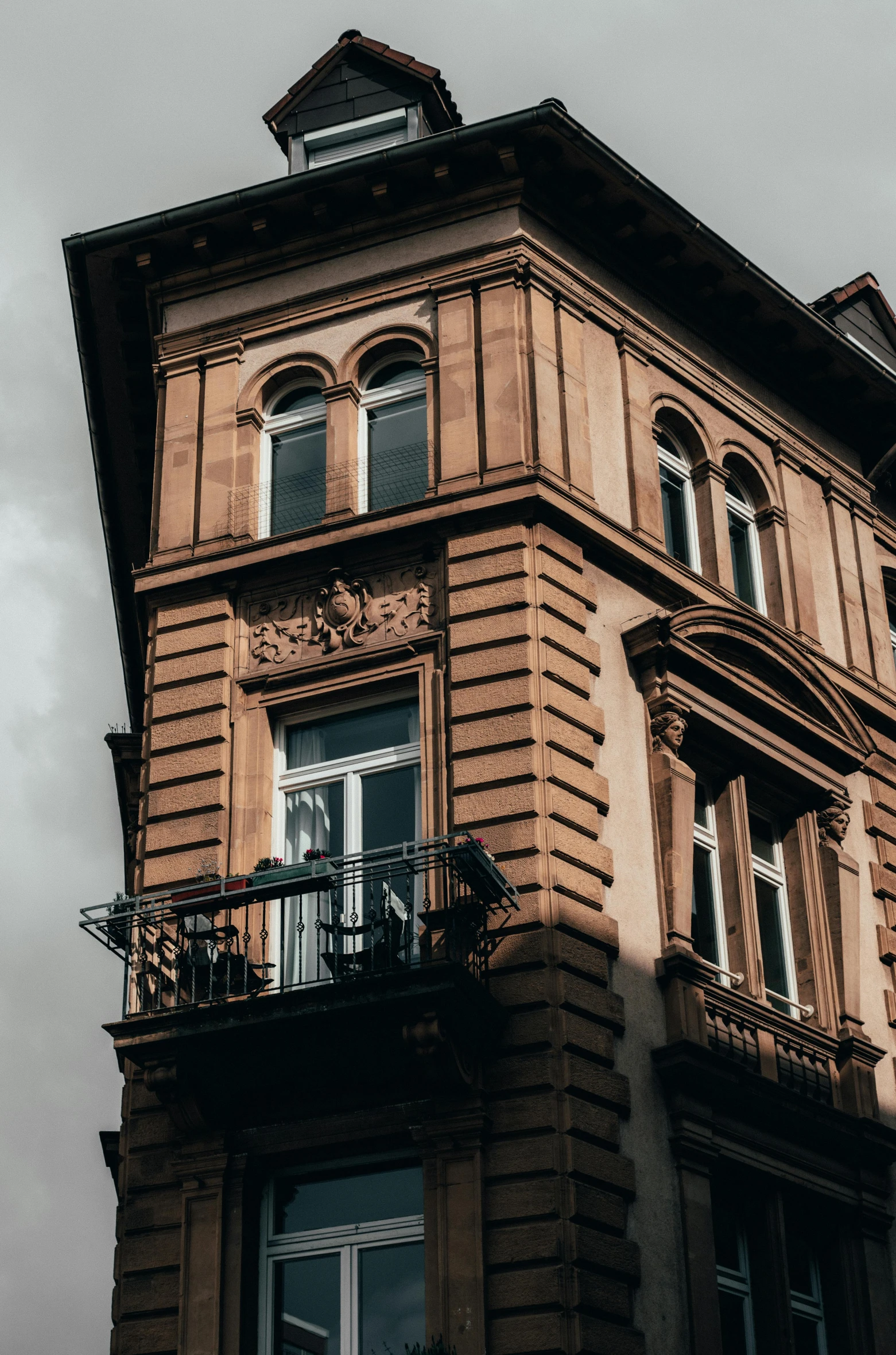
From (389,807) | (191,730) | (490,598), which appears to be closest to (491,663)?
(490,598)

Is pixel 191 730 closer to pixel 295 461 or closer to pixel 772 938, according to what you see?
pixel 295 461

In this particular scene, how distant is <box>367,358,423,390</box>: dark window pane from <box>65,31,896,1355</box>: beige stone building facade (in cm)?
30

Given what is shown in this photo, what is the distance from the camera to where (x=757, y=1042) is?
22.0m

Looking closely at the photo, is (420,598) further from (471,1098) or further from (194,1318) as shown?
(194,1318)

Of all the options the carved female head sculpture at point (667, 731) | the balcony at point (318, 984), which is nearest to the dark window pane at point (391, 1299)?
the balcony at point (318, 984)

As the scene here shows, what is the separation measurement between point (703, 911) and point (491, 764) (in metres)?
3.30

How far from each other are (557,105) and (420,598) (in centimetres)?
626

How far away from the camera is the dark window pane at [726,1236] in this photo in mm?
20969

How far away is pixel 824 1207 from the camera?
870 inches

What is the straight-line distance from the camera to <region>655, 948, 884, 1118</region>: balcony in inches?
827

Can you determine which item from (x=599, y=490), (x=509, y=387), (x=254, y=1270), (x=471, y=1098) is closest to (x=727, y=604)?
(x=599, y=490)

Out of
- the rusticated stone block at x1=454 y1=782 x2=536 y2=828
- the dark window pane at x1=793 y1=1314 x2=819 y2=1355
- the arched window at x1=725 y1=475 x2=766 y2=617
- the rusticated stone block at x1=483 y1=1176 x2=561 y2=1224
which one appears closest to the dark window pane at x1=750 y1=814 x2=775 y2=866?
the arched window at x1=725 y1=475 x2=766 y2=617

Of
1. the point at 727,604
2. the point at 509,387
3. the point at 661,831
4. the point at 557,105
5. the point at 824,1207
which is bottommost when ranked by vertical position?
the point at 824,1207

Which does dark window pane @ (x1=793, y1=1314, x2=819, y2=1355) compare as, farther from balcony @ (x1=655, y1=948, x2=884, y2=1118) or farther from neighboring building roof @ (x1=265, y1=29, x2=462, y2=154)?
neighboring building roof @ (x1=265, y1=29, x2=462, y2=154)
